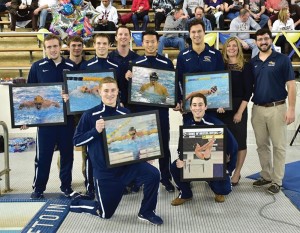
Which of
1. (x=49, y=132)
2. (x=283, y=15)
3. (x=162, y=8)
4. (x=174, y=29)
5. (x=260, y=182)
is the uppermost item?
(x=162, y=8)

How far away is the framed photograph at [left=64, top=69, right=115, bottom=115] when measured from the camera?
367cm

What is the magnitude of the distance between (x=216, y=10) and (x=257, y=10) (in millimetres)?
929

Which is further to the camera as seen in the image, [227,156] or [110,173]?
[227,156]

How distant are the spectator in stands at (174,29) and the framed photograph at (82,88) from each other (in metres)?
4.19

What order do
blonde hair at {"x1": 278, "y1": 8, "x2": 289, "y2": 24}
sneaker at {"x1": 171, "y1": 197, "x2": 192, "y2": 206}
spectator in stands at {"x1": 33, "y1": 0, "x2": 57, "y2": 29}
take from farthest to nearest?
spectator in stands at {"x1": 33, "y1": 0, "x2": 57, "y2": 29}
blonde hair at {"x1": 278, "y1": 8, "x2": 289, "y2": 24}
sneaker at {"x1": 171, "y1": 197, "x2": 192, "y2": 206}

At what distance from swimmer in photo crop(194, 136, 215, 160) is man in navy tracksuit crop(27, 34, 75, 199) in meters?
1.24

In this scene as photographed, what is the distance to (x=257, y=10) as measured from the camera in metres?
8.83

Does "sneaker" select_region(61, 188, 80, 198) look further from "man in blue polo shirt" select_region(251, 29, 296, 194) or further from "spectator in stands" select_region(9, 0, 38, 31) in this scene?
"spectator in stands" select_region(9, 0, 38, 31)

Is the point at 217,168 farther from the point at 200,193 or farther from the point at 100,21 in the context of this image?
the point at 100,21

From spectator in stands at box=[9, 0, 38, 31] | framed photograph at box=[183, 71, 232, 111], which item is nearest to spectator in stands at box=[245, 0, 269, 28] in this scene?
spectator in stands at box=[9, 0, 38, 31]

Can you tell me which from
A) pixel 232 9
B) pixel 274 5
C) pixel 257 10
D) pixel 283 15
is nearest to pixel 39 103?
pixel 283 15

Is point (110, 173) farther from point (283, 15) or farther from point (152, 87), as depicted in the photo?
point (283, 15)

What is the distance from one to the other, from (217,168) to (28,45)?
7.21m

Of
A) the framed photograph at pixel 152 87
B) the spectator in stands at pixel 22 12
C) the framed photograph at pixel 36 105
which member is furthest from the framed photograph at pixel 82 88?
the spectator in stands at pixel 22 12
